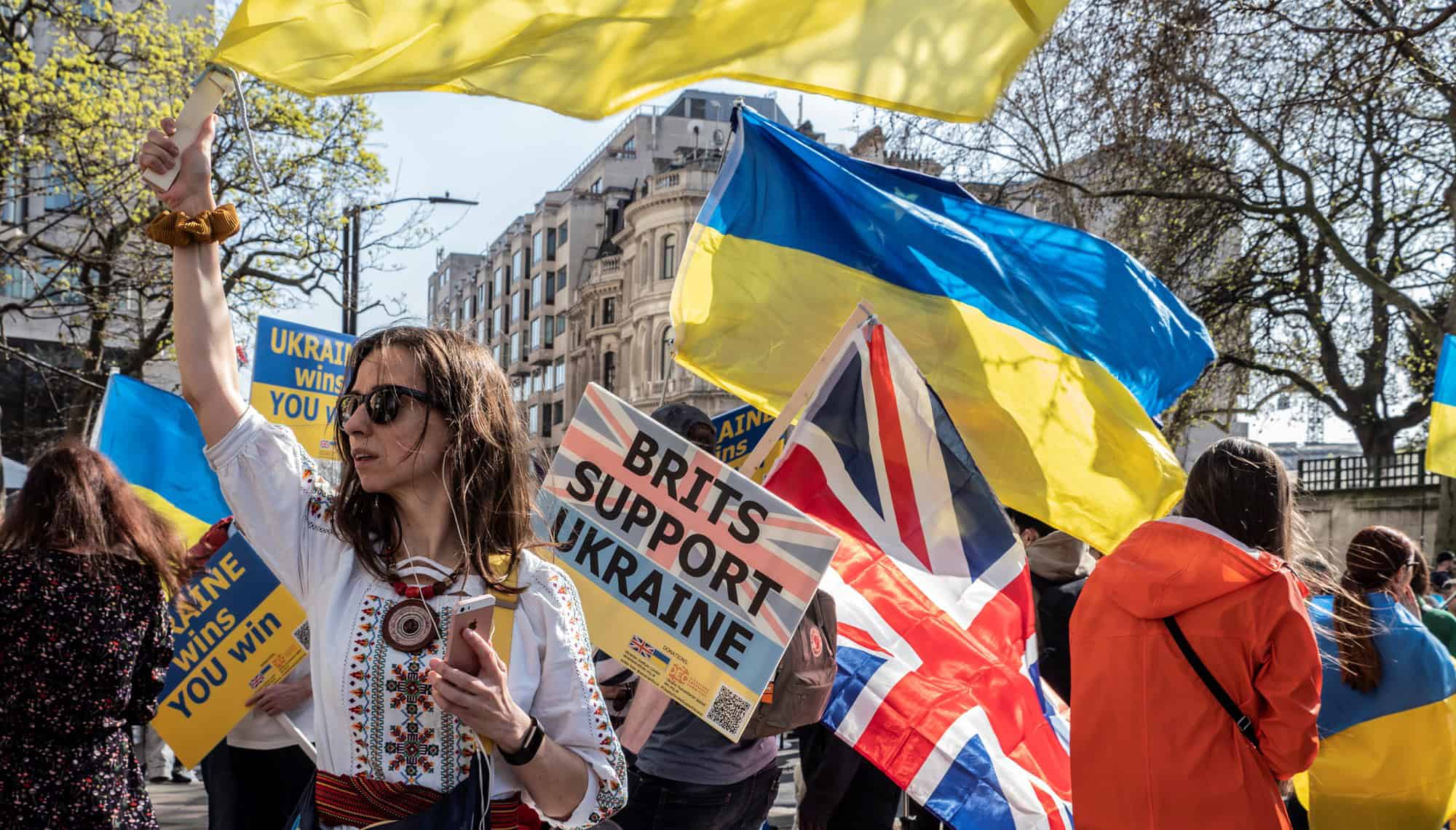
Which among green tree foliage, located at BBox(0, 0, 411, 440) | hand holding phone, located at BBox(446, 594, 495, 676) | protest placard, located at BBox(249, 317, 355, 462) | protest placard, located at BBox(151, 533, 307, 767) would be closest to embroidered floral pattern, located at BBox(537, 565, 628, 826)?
hand holding phone, located at BBox(446, 594, 495, 676)

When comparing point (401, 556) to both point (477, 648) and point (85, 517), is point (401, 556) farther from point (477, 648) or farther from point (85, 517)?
point (85, 517)

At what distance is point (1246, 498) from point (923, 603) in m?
1.15

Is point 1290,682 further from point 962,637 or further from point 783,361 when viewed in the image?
point 783,361

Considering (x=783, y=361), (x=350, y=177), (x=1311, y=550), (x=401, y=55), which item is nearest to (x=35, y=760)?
(x=401, y=55)

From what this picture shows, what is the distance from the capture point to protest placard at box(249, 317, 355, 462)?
6070mm

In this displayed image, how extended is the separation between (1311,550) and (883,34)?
237 centimetres

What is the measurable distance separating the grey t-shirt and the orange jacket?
1.16 metres

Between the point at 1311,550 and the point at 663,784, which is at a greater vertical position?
the point at 1311,550

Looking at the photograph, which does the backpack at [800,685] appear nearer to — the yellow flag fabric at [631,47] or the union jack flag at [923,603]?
the union jack flag at [923,603]

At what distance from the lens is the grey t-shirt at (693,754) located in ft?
14.1

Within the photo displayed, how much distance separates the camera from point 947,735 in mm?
4180

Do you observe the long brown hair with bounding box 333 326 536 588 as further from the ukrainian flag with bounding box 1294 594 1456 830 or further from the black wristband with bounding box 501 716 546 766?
the ukrainian flag with bounding box 1294 594 1456 830

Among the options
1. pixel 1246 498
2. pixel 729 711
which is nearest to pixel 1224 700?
pixel 1246 498

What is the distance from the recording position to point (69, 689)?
12.4ft
